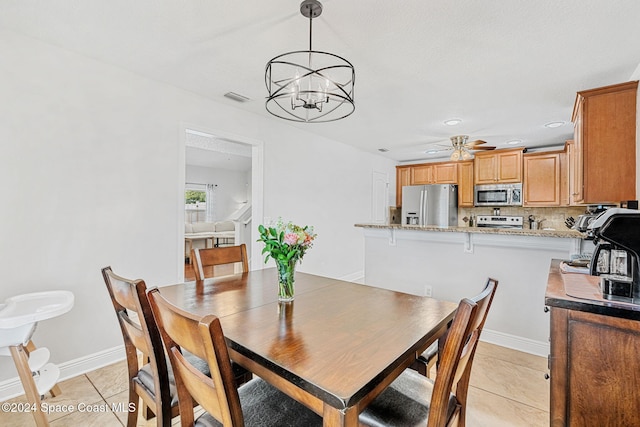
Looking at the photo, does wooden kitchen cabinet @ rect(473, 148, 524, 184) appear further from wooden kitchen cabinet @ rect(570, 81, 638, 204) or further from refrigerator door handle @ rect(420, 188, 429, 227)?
wooden kitchen cabinet @ rect(570, 81, 638, 204)

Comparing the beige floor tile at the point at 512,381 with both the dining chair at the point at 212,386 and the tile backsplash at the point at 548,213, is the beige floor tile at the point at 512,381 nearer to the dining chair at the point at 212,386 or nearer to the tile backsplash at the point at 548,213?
the dining chair at the point at 212,386

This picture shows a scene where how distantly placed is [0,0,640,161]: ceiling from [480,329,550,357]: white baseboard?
2.28m

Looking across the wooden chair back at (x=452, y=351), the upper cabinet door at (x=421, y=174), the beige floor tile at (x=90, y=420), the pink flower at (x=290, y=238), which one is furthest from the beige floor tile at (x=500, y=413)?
the upper cabinet door at (x=421, y=174)

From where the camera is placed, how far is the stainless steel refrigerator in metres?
5.71

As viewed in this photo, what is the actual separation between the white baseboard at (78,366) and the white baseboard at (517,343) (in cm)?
326

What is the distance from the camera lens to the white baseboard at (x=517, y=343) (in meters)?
2.57

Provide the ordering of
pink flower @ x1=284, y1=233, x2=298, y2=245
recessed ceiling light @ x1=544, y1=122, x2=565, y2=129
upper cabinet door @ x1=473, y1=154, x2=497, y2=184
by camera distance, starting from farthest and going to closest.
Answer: upper cabinet door @ x1=473, y1=154, x2=497, y2=184
recessed ceiling light @ x1=544, y1=122, x2=565, y2=129
pink flower @ x1=284, y1=233, x2=298, y2=245

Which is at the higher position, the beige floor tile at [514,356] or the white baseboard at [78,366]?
the white baseboard at [78,366]

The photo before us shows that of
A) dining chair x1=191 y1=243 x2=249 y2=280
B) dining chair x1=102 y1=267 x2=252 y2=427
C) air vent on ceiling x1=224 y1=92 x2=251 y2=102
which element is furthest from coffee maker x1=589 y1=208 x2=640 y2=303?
air vent on ceiling x1=224 y1=92 x2=251 y2=102

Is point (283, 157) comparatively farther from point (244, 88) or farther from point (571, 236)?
point (571, 236)

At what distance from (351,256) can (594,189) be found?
3.23 m

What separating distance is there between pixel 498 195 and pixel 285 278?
5202 millimetres

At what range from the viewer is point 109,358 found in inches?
93.4

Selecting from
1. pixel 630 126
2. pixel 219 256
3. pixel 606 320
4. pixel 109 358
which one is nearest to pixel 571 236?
pixel 630 126
